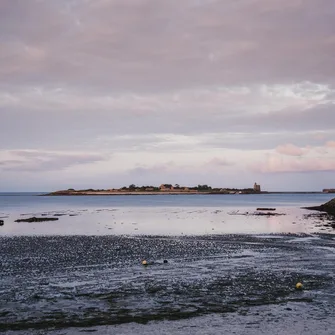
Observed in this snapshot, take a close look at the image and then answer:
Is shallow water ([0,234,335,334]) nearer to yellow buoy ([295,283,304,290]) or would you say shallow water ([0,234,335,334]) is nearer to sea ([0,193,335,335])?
sea ([0,193,335,335])

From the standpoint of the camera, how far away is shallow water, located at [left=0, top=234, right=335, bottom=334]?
14961mm

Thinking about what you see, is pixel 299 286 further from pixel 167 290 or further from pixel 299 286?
pixel 167 290

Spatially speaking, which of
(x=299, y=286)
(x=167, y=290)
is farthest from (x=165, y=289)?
(x=299, y=286)

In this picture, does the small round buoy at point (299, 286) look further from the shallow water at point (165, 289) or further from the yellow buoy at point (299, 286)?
the shallow water at point (165, 289)

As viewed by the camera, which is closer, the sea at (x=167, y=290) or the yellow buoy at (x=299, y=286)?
the sea at (x=167, y=290)

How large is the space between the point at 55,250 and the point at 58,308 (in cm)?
1759

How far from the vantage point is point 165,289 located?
65.4 feet

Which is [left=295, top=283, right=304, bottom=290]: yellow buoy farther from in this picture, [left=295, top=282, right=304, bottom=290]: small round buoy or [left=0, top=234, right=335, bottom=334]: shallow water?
[left=0, top=234, right=335, bottom=334]: shallow water

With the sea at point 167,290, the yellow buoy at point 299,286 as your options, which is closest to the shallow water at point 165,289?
the sea at point 167,290

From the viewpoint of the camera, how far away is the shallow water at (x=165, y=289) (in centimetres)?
1496

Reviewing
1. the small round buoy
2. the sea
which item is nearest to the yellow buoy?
the small round buoy

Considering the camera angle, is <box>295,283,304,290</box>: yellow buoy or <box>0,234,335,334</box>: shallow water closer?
<box>0,234,335,334</box>: shallow water

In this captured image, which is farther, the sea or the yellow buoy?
the yellow buoy

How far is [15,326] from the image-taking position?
47.6 feet
